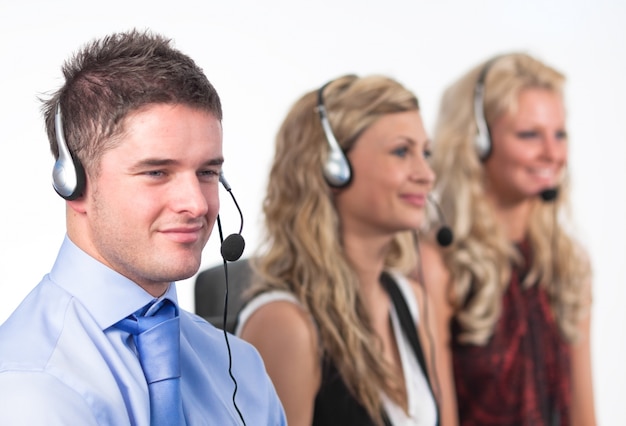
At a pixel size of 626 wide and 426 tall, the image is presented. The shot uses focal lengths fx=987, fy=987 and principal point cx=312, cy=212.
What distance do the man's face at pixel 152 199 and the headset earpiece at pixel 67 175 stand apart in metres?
0.02

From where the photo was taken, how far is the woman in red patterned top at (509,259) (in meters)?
Answer: 2.69

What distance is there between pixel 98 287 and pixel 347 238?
1018 mm

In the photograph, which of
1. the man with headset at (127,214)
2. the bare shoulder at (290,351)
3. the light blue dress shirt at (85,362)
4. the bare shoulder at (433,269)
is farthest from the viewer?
the bare shoulder at (433,269)

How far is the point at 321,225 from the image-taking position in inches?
84.7

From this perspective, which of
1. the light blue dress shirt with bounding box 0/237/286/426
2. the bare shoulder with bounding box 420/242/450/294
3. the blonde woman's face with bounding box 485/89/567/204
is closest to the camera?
the light blue dress shirt with bounding box 0/237/286/426

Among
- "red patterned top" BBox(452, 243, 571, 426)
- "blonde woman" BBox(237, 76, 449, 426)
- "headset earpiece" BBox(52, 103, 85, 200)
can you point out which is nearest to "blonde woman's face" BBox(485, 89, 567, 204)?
"red patterned top" BBox(452, 243, 571, 426)

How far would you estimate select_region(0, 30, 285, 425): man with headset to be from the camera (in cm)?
124

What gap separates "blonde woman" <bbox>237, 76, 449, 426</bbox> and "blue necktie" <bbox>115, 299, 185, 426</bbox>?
722 millimetres

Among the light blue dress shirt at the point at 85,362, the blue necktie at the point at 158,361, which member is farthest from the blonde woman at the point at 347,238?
the blue necktie at the point at 158,361

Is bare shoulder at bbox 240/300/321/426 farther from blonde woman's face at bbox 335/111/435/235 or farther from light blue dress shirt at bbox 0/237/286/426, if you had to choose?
light blue dress shirt at bbox 0/237/286/426

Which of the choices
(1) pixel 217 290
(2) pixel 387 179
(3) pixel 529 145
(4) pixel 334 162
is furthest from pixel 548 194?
(1) pixel 217 290

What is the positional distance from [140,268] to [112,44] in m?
0.30

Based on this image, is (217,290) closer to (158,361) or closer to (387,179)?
(387,179)

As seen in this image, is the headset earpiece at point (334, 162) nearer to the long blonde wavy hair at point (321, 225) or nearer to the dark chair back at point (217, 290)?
the long blonde wavy hair at point (321, 225)
